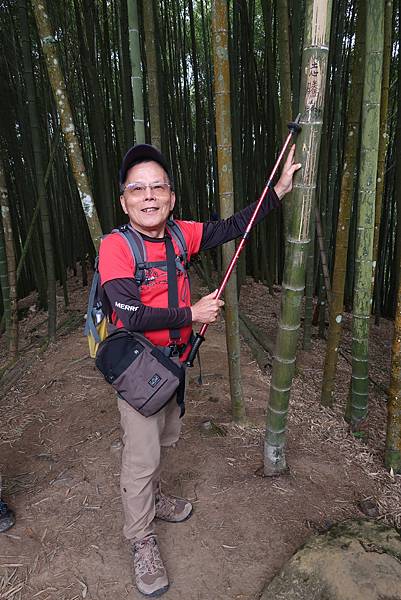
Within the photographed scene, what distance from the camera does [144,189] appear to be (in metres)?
1.50

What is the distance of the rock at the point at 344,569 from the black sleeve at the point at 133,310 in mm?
911

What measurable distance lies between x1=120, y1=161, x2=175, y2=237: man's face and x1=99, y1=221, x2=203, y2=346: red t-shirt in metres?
0.07

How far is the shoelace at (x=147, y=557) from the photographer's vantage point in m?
1.46

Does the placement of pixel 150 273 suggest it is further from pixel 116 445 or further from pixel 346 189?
pixel 346 189

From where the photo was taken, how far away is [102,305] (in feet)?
5.05

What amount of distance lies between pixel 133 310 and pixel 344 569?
1.06 meters

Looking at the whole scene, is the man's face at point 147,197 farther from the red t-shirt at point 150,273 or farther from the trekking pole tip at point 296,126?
the trekking pole tip at point 296,126

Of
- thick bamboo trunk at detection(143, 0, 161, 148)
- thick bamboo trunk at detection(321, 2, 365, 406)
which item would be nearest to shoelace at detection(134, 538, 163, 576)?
thick bamboo trunk at detection(321, 2, 365, 406)

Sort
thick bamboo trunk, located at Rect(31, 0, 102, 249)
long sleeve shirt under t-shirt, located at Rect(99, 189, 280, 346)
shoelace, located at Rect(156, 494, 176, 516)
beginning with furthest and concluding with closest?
thick bamboo trunk, located at Rect(31, 0, 102, 249) < shoelace, located at Rect(156, 494, 176, 516) < long sleeve shirt under t-shirt, located at Rect(99, 189, 280, 346)

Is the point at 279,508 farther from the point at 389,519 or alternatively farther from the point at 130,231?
the point at 130,231

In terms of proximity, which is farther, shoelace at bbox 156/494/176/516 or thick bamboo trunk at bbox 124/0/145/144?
thick bamboo trunk at bbox 124/0/145/144

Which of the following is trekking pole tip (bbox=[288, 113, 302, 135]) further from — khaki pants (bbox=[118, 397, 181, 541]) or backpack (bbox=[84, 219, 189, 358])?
khaki pants (bbox=[118, 397, 181, 541])

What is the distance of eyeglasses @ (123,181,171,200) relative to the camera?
150 cm

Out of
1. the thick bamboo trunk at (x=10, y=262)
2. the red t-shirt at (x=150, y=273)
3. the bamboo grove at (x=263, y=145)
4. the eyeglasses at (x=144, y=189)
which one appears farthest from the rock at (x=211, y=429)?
the thick bamboo trunk at (x=10, y=262)
